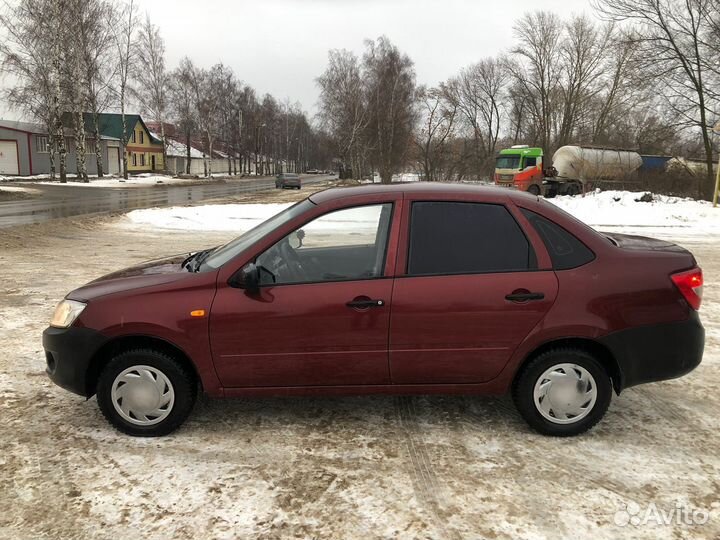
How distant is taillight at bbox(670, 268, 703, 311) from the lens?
3.46 m

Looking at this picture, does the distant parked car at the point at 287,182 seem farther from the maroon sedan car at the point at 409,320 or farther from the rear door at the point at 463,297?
the rear door at the point at 463,297

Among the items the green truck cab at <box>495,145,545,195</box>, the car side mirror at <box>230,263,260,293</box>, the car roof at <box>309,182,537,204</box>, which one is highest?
the green truck cab at <box>495,145,545,195</box>

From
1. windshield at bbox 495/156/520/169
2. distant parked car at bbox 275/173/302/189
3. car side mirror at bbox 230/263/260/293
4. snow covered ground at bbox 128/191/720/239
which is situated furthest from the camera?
distant parked car at bbox 275/173/302/189

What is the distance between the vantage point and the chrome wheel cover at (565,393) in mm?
3434

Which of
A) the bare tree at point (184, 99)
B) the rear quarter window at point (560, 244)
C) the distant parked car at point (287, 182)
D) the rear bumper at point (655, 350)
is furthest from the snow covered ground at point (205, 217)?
the bare tree at point (184, 99)

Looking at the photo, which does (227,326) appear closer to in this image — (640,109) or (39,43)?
(640,109)

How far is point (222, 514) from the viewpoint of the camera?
8.96 feet

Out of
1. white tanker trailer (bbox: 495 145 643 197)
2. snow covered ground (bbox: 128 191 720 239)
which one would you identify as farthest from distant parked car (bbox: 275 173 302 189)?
snow covered ground (bbox: 128 191 720 239)

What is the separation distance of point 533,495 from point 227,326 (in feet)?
6.55

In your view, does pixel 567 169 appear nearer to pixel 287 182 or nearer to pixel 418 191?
pixel 287 182

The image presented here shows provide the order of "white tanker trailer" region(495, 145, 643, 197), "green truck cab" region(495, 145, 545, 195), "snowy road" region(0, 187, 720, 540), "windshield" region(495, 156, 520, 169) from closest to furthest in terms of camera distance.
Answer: "snowy road" region(0, 187, 720, 540) → "white tanker trailer" region(495, 145, 643, 197) → "green truck cab" region(495, 145, 545, 195) → "windshield" region(495, 156, 520, 169)

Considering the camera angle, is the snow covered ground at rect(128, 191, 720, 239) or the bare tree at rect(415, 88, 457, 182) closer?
the snow covered ground at rect(128, 191, 720, 239)

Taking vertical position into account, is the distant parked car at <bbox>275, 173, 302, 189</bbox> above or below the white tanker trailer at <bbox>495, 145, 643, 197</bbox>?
below

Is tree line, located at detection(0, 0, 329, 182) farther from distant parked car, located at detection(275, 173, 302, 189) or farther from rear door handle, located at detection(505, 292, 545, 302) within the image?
rear door handle, located at detection(505, 292, 545, 302)
